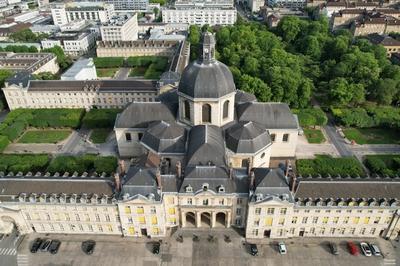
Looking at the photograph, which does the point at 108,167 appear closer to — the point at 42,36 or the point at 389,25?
the point at 42,36

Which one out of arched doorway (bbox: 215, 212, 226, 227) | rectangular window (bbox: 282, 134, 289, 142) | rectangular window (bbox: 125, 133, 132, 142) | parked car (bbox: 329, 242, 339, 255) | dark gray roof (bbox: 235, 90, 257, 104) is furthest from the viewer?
dark gray roof (bbox: 235, 90, 257, 104)

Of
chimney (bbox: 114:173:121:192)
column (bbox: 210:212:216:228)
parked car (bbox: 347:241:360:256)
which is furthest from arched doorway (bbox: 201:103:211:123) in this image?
parked car (bbox: 347:241:360:256)

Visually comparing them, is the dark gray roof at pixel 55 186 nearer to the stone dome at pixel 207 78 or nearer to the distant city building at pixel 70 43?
the stone dome at pixel 207 78

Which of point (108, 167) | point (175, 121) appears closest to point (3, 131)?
point (108, 167)

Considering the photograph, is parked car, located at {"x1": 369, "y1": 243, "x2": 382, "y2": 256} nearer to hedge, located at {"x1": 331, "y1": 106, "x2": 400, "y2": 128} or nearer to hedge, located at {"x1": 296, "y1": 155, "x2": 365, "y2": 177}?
hedge, located at {"x1": 296, "y1": 155, "x2": 365, "y2": 177}

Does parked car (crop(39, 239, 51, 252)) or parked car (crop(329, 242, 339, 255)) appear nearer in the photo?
parked car (crop(329, 242, 339, 255))

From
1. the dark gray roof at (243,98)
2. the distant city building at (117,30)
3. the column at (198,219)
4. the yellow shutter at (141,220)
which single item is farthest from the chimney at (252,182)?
the distant city building at (117,30)

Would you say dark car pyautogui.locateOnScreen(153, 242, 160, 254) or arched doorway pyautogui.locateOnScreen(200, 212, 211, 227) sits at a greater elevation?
arched doorway pyautogui.locateOnScreen(200, 212, 211, 227)
